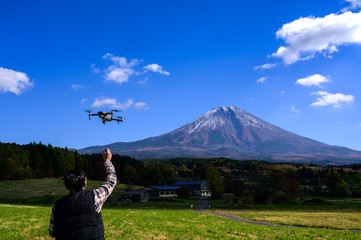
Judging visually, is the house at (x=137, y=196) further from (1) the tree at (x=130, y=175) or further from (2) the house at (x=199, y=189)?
(1) the tree at (x=130, y=175)

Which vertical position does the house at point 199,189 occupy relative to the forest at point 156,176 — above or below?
below

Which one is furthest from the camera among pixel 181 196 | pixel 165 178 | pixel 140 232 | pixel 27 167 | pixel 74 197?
pixel 165 178

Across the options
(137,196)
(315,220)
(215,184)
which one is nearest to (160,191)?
(215,184)

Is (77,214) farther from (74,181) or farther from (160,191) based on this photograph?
(160,191)

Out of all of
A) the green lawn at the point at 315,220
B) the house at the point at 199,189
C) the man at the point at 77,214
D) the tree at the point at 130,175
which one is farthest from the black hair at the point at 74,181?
the tree at the point at 130,175

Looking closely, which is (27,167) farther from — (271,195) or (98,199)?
(98,199)

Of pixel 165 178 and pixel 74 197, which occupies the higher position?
pixel 74 197

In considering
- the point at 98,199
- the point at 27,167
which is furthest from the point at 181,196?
the point at 98,199

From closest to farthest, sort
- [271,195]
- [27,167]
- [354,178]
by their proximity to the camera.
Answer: [271,195] < [27,167] < [354,178]
